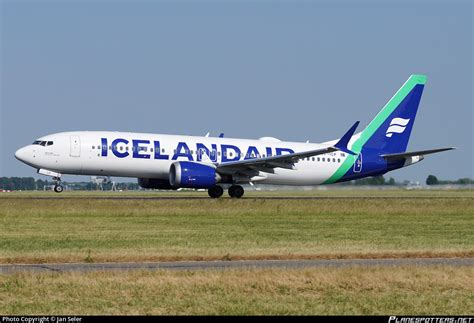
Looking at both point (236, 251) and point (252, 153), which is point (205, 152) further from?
point (236, 251)

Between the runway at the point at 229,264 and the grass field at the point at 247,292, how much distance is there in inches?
53.3

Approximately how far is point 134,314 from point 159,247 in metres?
10.3

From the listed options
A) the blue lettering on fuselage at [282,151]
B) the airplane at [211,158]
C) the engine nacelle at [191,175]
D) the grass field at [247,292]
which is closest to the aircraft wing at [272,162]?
the airplane at [211,158]

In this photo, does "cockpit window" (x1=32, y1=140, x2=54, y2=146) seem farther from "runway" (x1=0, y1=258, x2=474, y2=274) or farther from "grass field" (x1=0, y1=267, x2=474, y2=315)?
"grass field" (x1=0, y1=267, x2=474, y2=315)

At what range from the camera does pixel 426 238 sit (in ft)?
93.4

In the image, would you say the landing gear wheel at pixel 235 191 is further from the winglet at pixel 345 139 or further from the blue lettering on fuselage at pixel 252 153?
the winglet at pixel 345 139

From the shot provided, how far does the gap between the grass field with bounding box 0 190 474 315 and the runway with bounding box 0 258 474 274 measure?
83 cm

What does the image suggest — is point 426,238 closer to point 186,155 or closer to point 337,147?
point 337,147

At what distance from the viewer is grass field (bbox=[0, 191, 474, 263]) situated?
23.6m

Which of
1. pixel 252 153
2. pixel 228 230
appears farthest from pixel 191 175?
pixel 228 230

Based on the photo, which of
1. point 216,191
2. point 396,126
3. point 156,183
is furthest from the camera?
point 396,126

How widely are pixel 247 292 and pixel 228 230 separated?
1416 cm

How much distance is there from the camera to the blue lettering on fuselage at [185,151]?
4725cm

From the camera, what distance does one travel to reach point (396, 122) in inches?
Answer: 2227
